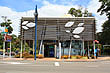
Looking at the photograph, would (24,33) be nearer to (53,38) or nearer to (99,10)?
(53,38)

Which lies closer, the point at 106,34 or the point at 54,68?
the point at 54,68

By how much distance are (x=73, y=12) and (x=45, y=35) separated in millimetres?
24292

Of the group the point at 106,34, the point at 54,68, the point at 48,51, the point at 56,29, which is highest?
the point at 56,29

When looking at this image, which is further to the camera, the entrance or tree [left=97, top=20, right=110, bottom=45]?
tree [left=97, top=20, right=110, bottom=45]

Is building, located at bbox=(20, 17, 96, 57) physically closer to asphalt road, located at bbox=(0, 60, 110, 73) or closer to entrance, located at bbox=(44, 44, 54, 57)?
entrance, located at bbox=(44, 44, 54, 57)

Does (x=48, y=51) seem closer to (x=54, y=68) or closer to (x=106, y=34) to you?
(x=54, y=68)

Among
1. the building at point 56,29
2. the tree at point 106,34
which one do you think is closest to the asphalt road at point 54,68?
the building at point 56,29

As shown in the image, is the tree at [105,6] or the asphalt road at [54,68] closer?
the asphalt road at [54,68]

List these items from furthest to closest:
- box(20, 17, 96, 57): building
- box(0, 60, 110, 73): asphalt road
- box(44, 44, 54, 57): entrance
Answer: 1. box(44, 44, 54, 57): entrance
2. box(20, 17, 96, 57): building
3. box(0, 60, 110, 73): asphalt road

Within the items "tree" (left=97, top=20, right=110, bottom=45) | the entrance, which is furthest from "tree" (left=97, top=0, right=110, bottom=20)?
the entrance

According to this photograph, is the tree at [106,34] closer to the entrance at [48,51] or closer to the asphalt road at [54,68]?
the entrance at [48,51]

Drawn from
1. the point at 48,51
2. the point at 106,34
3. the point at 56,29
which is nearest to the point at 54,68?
the point at 56,29

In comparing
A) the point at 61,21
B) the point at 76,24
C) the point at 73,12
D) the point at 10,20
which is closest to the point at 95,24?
the point at 76,24

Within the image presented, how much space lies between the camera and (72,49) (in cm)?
3098
